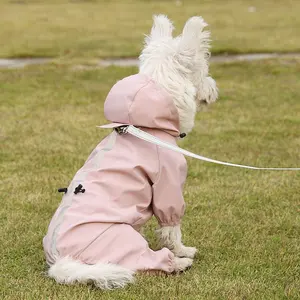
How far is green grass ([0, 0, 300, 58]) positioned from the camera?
15711 millimetres

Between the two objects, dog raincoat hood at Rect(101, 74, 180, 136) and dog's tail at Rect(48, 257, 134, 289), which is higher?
dog raincoat hood at Rect(101, 74, 180, 136)

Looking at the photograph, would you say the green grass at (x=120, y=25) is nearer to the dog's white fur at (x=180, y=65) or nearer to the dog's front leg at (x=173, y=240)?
the dog's white fur at (x=180, y=65)

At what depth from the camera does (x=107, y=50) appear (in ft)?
50.8

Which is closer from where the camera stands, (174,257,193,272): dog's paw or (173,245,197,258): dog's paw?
(174,257,193,272): dog's paw

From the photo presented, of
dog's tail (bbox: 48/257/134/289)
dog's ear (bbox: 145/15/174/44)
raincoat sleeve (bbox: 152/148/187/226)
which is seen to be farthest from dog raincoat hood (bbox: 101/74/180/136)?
dog's tail (bbox: 48/257/134/289)

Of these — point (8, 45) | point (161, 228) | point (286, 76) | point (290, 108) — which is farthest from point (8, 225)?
point (8, 45)

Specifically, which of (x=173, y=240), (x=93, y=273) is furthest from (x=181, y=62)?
(x=93, y=273)

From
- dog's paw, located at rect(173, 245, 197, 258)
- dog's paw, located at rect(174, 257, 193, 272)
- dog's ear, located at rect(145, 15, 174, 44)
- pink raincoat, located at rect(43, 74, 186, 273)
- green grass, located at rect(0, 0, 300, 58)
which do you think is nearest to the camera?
pink raincoat, located at rect(43, 74, 186, 273)

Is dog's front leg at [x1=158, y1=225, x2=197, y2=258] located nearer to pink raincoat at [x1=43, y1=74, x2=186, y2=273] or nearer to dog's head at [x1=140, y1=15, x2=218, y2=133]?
pink raincoat at [x1=43, y1=74, x2=186, y2=273]

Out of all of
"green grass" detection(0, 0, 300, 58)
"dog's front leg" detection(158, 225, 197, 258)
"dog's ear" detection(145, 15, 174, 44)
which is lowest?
"green grass" detection(0, 0, 300, 58)

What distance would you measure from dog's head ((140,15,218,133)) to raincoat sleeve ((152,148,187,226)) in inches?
13.0

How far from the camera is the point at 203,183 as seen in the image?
692cm

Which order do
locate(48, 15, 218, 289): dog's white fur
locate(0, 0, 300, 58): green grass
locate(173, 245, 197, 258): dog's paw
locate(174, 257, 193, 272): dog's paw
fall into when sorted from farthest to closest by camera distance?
locate(0, 0, 300, 58): green grass
locate(173, 245, 197, 258): dog's paw
locate(174, 257, 193, 272): dog's paw
locate(48, 15, 218, 289): dog's white fur

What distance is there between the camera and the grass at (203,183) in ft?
14.4
